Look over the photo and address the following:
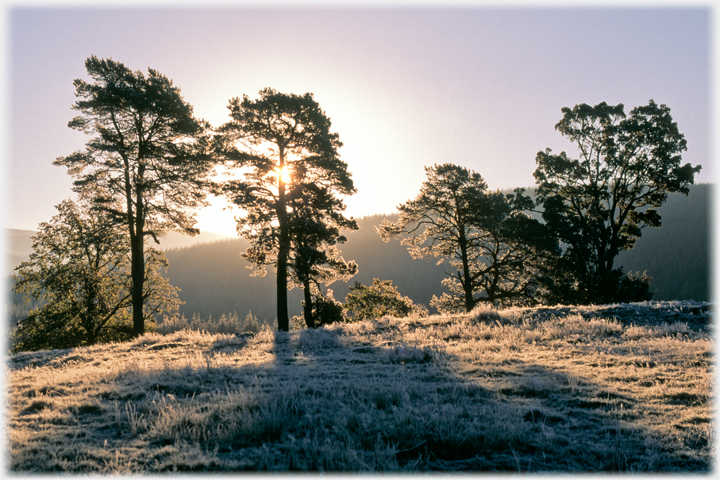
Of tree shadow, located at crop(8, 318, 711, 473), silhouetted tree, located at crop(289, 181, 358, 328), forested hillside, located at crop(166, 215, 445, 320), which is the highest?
silhouetted tree, located at crop(289, 181, 358, 328)

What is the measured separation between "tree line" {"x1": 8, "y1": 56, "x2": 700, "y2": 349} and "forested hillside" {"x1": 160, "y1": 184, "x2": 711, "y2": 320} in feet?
187

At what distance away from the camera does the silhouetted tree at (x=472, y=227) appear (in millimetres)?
27906

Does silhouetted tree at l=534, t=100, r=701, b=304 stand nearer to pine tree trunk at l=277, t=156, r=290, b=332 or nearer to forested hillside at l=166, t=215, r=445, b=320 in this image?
pine tree trunk at l=277, t=156, r=290, b=332

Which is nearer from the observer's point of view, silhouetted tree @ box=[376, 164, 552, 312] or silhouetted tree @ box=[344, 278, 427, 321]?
silhouetted tree @ box=[376, 164, 552, 312]

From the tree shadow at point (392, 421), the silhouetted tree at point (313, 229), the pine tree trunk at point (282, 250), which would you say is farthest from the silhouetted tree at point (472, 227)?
the tree shadow at point (392, 421)

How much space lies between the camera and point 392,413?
4926mm

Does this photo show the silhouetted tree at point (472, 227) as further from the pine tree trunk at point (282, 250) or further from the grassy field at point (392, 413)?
the grassy field at point (392, 413)

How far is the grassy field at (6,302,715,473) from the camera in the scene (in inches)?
144

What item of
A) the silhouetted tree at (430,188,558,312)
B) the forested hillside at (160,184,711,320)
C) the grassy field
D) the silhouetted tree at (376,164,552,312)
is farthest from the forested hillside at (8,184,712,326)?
the grassy field

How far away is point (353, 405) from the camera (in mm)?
5188

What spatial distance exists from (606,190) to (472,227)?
31.4ft

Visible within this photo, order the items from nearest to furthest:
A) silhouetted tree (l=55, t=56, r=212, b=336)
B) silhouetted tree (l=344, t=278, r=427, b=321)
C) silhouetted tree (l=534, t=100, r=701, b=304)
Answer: silhouetted tree (l=55, t=56, r=212, b=336) < silhouetted tree (l=534, t=100, r=701, b=304) < silhouetted tree (l=344, t=278, r=427, b=321)

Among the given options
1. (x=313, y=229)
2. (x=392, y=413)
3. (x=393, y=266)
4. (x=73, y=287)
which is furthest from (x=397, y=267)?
(x=392, y=413)

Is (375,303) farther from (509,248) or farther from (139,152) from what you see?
(139,152)
